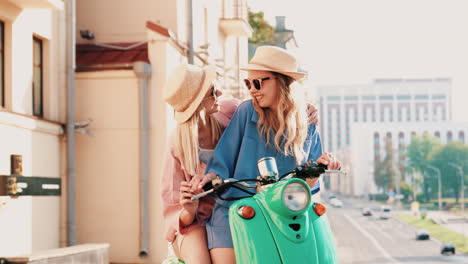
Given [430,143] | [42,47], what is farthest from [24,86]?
[430,143]

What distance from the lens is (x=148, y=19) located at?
1927 cm

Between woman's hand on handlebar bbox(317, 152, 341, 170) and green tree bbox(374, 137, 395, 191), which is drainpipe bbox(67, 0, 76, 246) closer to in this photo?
woman's hand on handlebar bbox(317, 152, 341, 170)

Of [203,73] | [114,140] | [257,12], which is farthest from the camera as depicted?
[257,12]

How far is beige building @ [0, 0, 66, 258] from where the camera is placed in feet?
42.9

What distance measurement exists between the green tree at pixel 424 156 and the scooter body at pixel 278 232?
12213cm

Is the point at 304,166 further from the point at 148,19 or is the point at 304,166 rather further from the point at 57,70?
the point at 148,19

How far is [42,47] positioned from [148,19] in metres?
4.34

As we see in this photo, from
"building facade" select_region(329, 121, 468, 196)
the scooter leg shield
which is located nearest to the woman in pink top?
the scooter leg shield

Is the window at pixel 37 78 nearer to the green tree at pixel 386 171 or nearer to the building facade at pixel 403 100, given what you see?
the green tree at pixel 386 171

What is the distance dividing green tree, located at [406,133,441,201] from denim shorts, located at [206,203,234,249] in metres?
122

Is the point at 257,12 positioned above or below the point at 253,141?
above

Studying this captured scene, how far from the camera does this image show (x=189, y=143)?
162 inches

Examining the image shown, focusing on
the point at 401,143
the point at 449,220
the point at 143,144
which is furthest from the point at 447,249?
the point at 143,144

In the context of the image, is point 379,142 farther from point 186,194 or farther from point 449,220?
point 186,194
